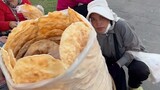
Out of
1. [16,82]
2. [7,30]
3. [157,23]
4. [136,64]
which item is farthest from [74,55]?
[157,23]

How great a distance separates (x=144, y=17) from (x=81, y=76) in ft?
10.0

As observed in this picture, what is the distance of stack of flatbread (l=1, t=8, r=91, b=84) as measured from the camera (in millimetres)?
1508

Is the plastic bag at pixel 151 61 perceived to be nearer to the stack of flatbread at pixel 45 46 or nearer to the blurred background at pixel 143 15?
the stack of flatbread at pixel 45 46

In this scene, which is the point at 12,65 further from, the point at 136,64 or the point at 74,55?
the point at 136,64

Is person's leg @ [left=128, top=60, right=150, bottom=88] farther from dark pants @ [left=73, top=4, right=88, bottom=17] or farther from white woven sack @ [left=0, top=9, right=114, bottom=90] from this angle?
white woven sack @ [left=0, top=9, right=114, bottom=90]

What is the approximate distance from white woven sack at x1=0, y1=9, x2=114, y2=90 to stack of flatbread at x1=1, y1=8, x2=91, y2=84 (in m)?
0.02

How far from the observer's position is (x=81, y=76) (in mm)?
1625

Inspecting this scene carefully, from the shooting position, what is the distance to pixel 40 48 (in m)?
1.91

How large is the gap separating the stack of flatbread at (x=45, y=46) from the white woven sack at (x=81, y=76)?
0.07 feet

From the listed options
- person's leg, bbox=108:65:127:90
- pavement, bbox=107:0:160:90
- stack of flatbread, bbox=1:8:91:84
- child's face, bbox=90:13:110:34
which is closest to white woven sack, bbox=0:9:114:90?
stack of flatbread, bbox=1:8:91:84

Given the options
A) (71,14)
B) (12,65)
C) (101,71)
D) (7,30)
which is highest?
(71,14)

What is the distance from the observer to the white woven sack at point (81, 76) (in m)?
1.54

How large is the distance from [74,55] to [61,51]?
63 mm

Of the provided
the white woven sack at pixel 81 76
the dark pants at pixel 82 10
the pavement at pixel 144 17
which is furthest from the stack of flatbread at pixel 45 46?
the pavement at pixel 144 17
